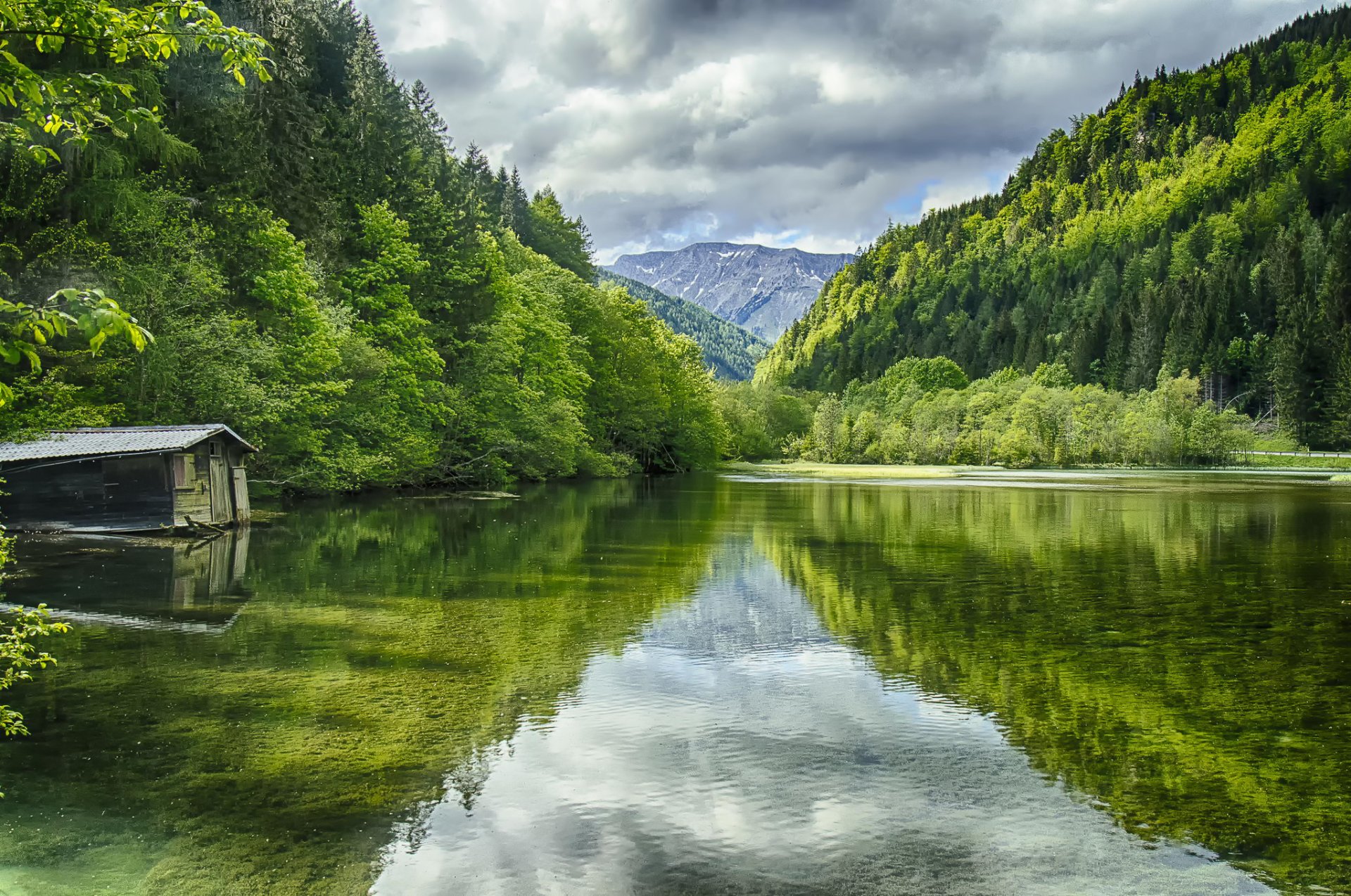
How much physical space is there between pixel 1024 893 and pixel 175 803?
6.06 m

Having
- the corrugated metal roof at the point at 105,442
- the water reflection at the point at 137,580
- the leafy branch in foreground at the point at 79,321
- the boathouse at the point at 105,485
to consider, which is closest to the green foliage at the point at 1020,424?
the boathouse at the point at 105,485

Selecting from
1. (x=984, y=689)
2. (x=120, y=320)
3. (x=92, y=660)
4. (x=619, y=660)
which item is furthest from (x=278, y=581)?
(x=120, y=320)

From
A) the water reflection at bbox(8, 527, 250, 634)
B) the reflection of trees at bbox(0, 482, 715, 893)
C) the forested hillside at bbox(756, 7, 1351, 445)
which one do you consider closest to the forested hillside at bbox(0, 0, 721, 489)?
the water reflection at bbox(8, 527, 250, 634)

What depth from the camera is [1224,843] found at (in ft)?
21.8

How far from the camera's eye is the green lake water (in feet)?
20.9

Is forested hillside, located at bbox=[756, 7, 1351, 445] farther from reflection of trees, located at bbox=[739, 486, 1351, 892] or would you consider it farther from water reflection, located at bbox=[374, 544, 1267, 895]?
water reflection, located at bbox=[374, 544, 1267, 895]

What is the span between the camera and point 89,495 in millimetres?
26312

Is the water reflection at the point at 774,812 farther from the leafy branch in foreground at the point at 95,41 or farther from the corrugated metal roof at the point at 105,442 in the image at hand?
the corrugated metal roof at the point at 105,442

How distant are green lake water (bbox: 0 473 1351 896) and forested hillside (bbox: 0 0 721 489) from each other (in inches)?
191

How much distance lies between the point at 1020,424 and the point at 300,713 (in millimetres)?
116496

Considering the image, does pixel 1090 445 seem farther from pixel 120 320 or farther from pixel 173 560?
pixel 120 320

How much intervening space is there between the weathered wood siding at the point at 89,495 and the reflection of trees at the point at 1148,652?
1669 cm

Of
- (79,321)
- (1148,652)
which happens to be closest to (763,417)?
(1148,652)

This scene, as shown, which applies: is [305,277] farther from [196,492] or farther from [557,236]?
[557,236]
